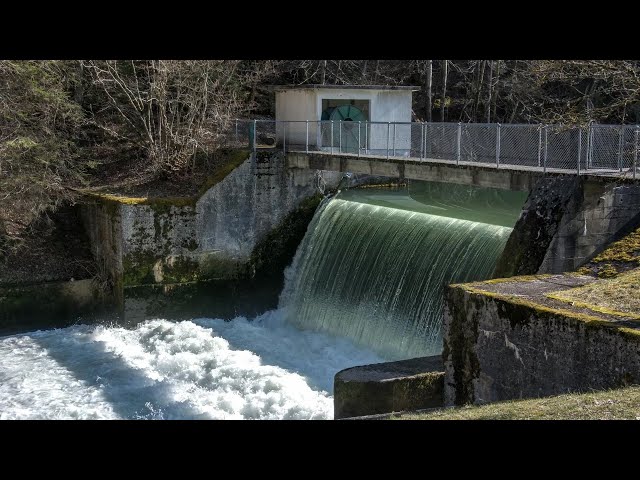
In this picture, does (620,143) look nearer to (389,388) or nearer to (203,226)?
(389,388)

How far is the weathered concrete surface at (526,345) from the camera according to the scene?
8102mm

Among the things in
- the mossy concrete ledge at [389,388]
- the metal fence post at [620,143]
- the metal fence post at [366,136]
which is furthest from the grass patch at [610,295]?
the metal fence post at [366,136]

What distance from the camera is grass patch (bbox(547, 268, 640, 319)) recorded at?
29.1 feet

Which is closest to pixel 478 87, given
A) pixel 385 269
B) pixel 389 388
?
pixel 385 269

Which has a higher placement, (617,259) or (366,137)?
(366,137)

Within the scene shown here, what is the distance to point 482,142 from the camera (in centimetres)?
1569

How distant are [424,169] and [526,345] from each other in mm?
8278

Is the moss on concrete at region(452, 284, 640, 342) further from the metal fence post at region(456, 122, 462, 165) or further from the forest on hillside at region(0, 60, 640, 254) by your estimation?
the forest on hillside at region(0, 60, 640, 254)

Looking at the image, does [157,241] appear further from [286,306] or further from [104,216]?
[286,306]

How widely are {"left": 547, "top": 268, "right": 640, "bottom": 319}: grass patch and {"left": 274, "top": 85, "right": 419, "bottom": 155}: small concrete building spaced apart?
1033cm

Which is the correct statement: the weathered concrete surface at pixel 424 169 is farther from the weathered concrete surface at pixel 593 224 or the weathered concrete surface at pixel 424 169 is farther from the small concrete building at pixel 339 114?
the weathered concrete surface at pixel 593 224

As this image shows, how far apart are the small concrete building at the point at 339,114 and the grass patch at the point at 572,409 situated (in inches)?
526

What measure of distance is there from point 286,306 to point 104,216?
514 cm
